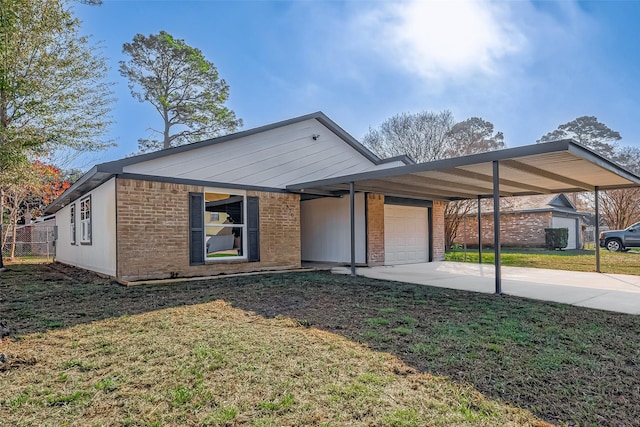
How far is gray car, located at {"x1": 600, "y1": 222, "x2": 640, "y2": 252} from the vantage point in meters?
16.7

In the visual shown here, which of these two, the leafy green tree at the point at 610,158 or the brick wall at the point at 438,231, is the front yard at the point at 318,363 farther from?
the leafy green tree at the point at 610,158

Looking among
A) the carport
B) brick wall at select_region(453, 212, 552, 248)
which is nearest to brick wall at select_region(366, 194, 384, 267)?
the carport

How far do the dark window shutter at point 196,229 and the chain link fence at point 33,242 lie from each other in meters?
14.9

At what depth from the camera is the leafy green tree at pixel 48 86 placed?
30.0ft

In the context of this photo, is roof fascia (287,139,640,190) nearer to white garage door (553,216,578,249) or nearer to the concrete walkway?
the concrete walkway

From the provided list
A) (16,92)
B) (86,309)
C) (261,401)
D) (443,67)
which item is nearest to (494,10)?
(443,67)

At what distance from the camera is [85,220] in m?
11.3

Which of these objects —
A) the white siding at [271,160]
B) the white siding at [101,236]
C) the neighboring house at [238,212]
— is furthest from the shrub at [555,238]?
the white siding at [101,236]

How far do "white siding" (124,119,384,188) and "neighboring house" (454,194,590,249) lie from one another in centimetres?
1097

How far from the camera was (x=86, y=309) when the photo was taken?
18.9 feet

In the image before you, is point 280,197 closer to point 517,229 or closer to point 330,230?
point 330,230

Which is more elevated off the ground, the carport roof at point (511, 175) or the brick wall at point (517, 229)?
the carport roof at point (511, 175)

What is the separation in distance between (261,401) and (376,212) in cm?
980

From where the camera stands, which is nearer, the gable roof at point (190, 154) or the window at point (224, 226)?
the gable roof at point (190, 154)
